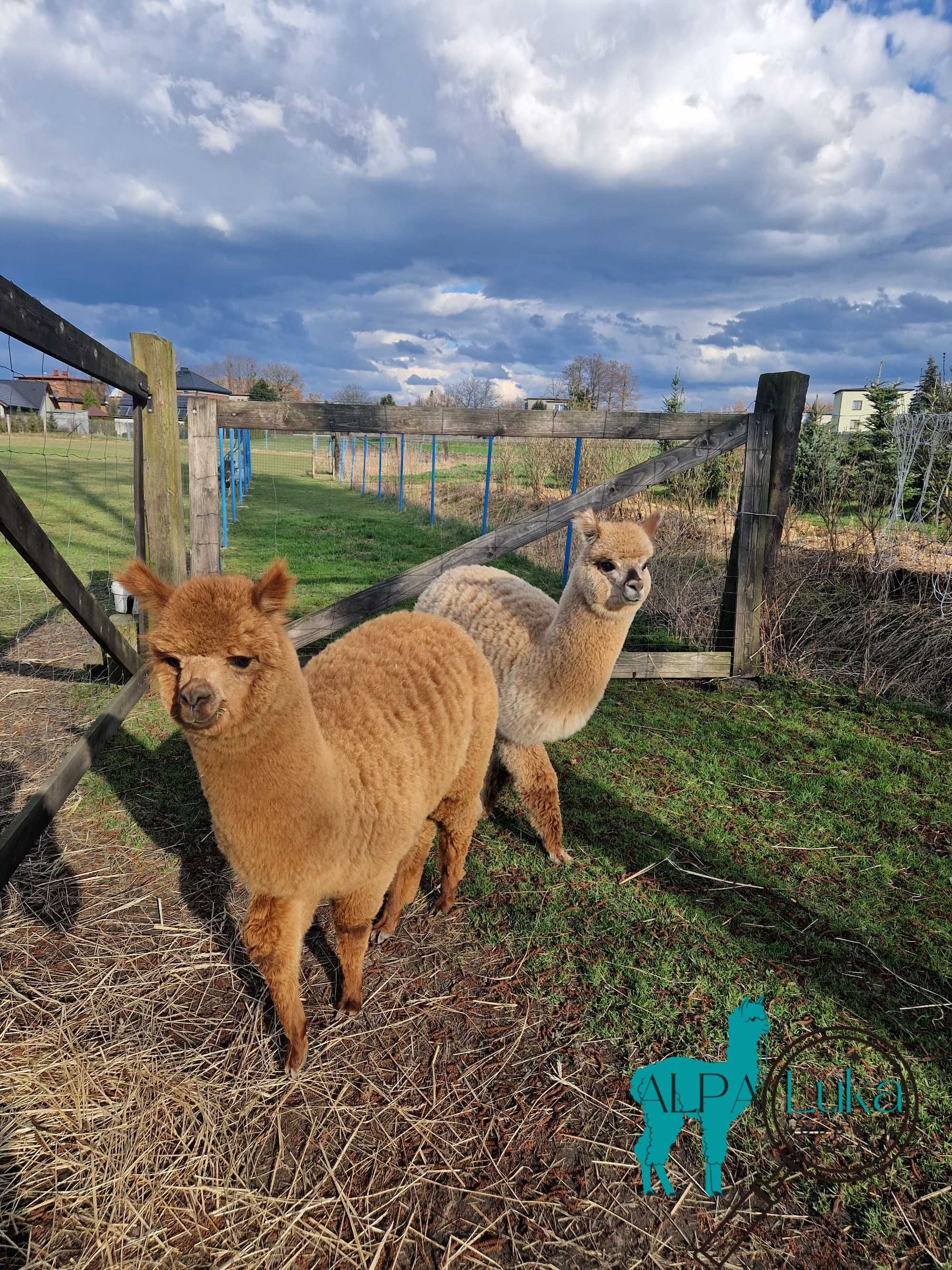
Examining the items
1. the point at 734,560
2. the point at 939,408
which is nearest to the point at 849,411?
the point at 939,408

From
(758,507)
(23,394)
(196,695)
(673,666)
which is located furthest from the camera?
(673,666)

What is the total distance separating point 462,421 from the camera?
5.37m

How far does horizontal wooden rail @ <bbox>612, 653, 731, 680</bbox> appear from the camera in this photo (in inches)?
251

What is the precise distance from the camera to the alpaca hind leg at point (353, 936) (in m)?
2.58

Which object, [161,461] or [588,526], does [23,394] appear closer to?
[161,461]

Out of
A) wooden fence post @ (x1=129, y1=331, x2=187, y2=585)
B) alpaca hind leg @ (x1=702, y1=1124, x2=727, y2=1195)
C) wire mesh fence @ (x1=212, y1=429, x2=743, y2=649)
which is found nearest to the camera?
alpaca hind leg @ (x1=702, y1=1124, x2=727, y2=1195)

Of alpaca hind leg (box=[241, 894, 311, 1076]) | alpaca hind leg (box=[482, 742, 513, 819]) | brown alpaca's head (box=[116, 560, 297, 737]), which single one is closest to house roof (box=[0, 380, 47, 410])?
brown alpaca's head (box=[116, 560, 297, 737])

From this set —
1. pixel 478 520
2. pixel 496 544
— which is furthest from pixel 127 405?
pixel 478 520

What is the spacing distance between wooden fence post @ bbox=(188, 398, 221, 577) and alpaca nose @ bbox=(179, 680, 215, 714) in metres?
2.90

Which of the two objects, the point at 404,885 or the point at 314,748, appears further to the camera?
the point at 404,885

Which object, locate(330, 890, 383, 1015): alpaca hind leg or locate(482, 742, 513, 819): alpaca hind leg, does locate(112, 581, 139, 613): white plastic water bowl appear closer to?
locate(482, 742, 513, 819): alpaca hind leg

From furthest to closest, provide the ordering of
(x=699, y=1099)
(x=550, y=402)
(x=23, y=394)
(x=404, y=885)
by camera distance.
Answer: (x=550, y=402) → (x=23, y=394) → (x=404, y=885) → (x=699, y=1099)

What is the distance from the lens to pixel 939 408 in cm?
893

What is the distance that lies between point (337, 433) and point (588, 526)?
2560mm
